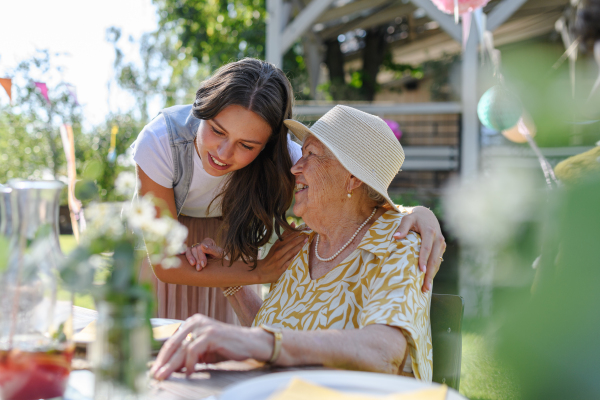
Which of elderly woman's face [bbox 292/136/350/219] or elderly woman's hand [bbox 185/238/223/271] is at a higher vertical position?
elderly woman's face [bbox 292/136/350/219]

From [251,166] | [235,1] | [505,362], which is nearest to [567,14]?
[235,1]

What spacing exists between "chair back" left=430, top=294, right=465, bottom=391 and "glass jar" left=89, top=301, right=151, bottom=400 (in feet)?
3.65

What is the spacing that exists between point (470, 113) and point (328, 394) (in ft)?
17.6

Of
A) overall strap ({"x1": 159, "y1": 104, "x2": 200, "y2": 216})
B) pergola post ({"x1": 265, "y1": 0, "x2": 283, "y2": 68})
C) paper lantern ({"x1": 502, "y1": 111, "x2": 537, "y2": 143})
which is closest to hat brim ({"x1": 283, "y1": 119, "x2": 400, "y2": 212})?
overall strap ({"x1": 159, "y1": 104, "x2": 200, "y2": 216})

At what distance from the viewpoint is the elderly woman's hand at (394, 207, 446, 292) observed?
166 centimetres

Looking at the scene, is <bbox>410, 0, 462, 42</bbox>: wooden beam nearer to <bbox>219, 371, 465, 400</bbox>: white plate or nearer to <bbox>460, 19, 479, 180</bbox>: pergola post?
<bbox>460, 19, 479, 180</bbox>: pergola post

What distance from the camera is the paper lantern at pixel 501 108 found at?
4.16 m

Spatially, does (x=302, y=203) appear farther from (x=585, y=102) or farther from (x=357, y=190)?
(x=585, y=102)

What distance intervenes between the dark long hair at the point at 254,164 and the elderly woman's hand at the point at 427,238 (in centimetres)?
69

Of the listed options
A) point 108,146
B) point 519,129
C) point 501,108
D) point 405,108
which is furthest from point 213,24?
point 519,129

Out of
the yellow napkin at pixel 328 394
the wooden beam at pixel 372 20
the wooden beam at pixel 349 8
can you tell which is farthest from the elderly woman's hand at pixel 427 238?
the wooden beam at pixel 372 20

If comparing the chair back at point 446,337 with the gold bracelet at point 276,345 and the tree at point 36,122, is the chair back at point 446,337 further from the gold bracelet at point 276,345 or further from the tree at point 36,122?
the tree at point 36,122

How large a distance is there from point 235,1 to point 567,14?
6.43 meters

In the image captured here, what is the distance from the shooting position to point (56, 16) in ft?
35.0
